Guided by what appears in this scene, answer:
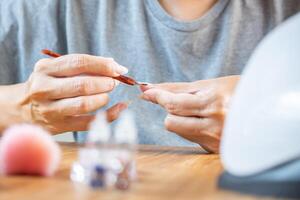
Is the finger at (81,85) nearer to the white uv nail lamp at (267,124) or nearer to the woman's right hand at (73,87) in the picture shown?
the woman's right hand at (73,87)

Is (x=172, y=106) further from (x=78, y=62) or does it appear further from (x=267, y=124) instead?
(x=267, y=124)

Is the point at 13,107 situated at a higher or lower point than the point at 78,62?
lower

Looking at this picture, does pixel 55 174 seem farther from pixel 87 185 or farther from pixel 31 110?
pixel 31 110

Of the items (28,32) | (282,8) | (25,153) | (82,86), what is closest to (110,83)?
(82,86)

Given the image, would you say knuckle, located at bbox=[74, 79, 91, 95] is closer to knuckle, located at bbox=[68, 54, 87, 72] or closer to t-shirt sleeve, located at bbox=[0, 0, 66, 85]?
knuckle, located at bbox=[68, 54, 87, 72]

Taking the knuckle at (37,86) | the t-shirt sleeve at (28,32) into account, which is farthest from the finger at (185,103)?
the t-shirt sleeve at (28,32)

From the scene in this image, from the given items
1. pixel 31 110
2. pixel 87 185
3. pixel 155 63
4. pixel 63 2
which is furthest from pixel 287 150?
pixel 63 2

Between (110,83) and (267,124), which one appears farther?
(110,83)
